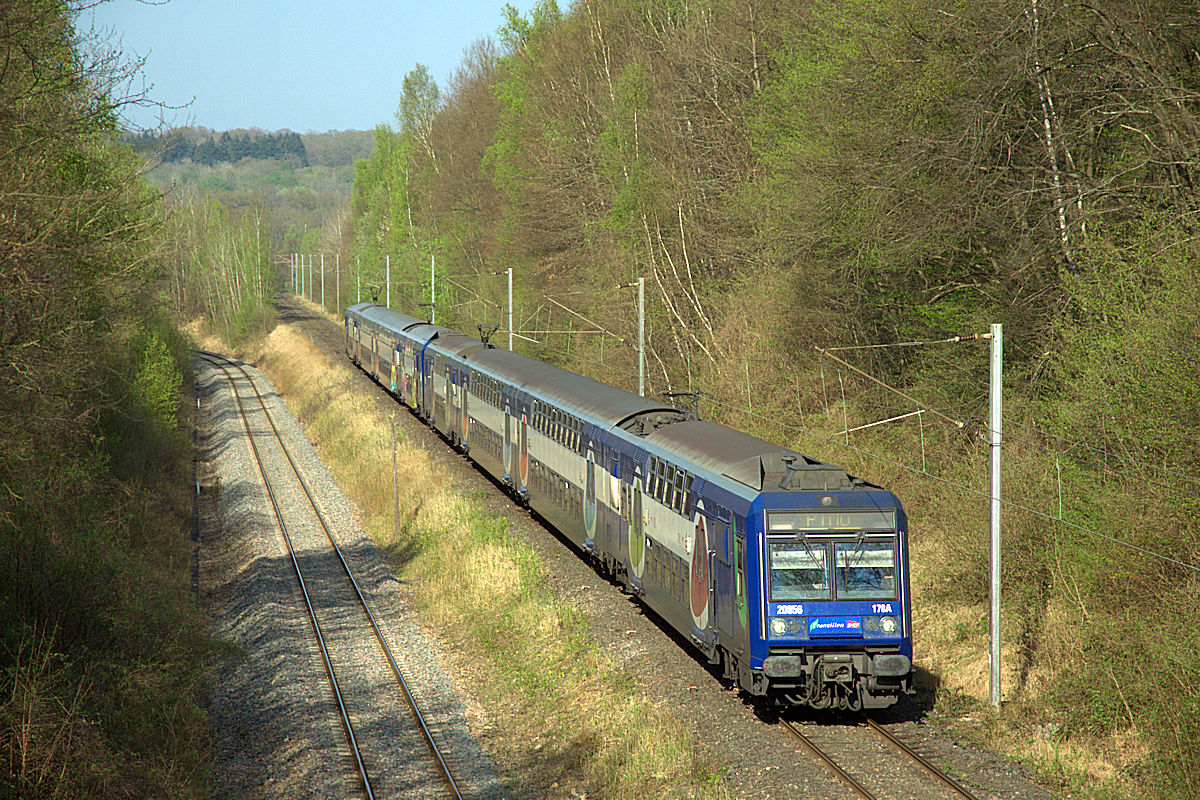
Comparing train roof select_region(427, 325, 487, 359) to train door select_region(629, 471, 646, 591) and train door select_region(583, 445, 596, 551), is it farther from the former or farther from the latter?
train door select_region(629, 471, 646, 591)

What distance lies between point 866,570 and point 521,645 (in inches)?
268

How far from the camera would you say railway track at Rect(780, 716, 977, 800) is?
34.1ft

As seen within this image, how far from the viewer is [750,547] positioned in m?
11.9

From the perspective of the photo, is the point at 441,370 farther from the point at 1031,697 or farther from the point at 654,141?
the point at 1031,697

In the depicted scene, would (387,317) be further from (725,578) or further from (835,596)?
(835,596)

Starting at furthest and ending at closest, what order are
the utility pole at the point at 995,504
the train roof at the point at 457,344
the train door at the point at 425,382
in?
the train door at the point at 425,382
the train roof at the point at 457,344
the utility pole at the point at 995,504

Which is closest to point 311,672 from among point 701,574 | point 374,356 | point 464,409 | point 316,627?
point 316,627

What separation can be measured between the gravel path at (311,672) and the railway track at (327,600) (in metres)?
0.06

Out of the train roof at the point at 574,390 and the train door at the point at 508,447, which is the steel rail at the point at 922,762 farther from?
the train door at the point at 508,447

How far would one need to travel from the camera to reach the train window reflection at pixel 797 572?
38.6 feet

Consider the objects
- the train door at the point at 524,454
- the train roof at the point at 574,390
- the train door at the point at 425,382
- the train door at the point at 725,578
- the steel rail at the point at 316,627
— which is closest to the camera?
the train door at the point at 725,578

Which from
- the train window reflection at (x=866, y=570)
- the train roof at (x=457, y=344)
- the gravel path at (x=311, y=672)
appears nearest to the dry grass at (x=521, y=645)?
the gravel path at (x=311, y=672)

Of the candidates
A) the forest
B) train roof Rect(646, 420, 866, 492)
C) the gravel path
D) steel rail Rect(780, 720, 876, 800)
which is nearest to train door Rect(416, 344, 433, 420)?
the forest

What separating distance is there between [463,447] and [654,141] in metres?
11.5
